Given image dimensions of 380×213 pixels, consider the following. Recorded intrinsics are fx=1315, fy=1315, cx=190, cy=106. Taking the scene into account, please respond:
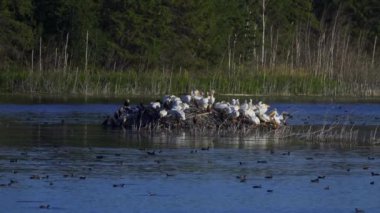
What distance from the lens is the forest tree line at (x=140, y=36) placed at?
62.1m

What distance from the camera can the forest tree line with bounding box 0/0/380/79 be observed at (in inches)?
2446

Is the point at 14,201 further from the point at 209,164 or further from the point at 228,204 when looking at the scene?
the point at 209,164

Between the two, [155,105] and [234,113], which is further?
[155,105]

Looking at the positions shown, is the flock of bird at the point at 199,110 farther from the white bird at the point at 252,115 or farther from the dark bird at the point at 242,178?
the dark bird at the point at 242,178

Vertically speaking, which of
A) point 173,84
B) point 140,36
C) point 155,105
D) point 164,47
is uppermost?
point 140,36

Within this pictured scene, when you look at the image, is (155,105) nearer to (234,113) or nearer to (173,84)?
(234,113)

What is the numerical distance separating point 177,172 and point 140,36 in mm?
42114

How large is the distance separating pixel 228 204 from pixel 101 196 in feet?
6.14

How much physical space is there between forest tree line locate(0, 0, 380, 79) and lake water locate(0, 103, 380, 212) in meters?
28.9

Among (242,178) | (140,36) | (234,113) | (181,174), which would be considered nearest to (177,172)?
(181,174)

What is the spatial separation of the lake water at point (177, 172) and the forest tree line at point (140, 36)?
28946 mm

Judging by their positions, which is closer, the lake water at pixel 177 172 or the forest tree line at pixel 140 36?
the lake water at pixel 177 172

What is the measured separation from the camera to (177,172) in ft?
73.0

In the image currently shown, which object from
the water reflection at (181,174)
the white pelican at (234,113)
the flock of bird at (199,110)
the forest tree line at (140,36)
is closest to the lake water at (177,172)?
the water reflection at (181,174)
